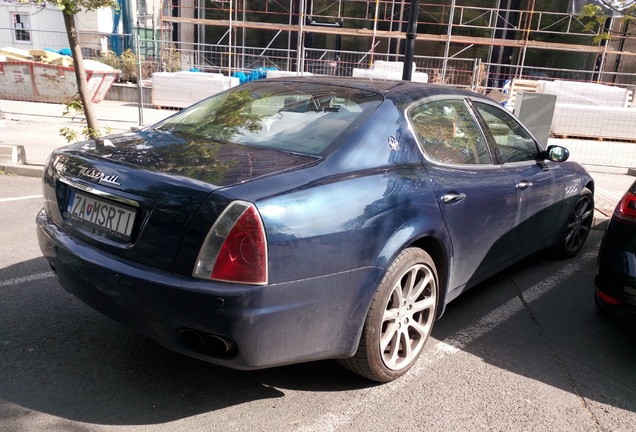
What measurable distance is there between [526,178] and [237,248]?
2.67m

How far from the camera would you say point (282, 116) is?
133 inches

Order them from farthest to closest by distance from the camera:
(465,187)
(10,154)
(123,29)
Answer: (123,29) < (10,154) < (465,187)

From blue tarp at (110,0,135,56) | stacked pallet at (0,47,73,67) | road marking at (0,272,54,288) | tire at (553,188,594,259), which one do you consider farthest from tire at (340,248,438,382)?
blue tarp at (110,0,135,56)

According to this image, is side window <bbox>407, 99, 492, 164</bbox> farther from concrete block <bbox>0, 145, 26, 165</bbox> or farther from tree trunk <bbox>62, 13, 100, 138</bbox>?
concrete block <bbox>0, 145, 26, 165</bbox>

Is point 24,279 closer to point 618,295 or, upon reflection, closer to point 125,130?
point 618,295

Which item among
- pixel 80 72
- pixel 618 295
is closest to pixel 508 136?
pixel 618 295

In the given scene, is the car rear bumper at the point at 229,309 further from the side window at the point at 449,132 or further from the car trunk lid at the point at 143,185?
the side window at the point at 449,132

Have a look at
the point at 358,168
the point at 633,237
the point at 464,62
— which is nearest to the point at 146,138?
the point at 358,168

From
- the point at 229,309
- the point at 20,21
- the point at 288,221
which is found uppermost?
the point at 288,221

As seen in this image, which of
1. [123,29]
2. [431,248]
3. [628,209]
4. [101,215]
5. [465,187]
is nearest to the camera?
[101,215]

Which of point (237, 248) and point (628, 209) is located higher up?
point (237, 248)

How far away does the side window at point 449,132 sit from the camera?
3402 mm

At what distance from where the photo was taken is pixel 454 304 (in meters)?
4.25

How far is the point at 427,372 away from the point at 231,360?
134cm
